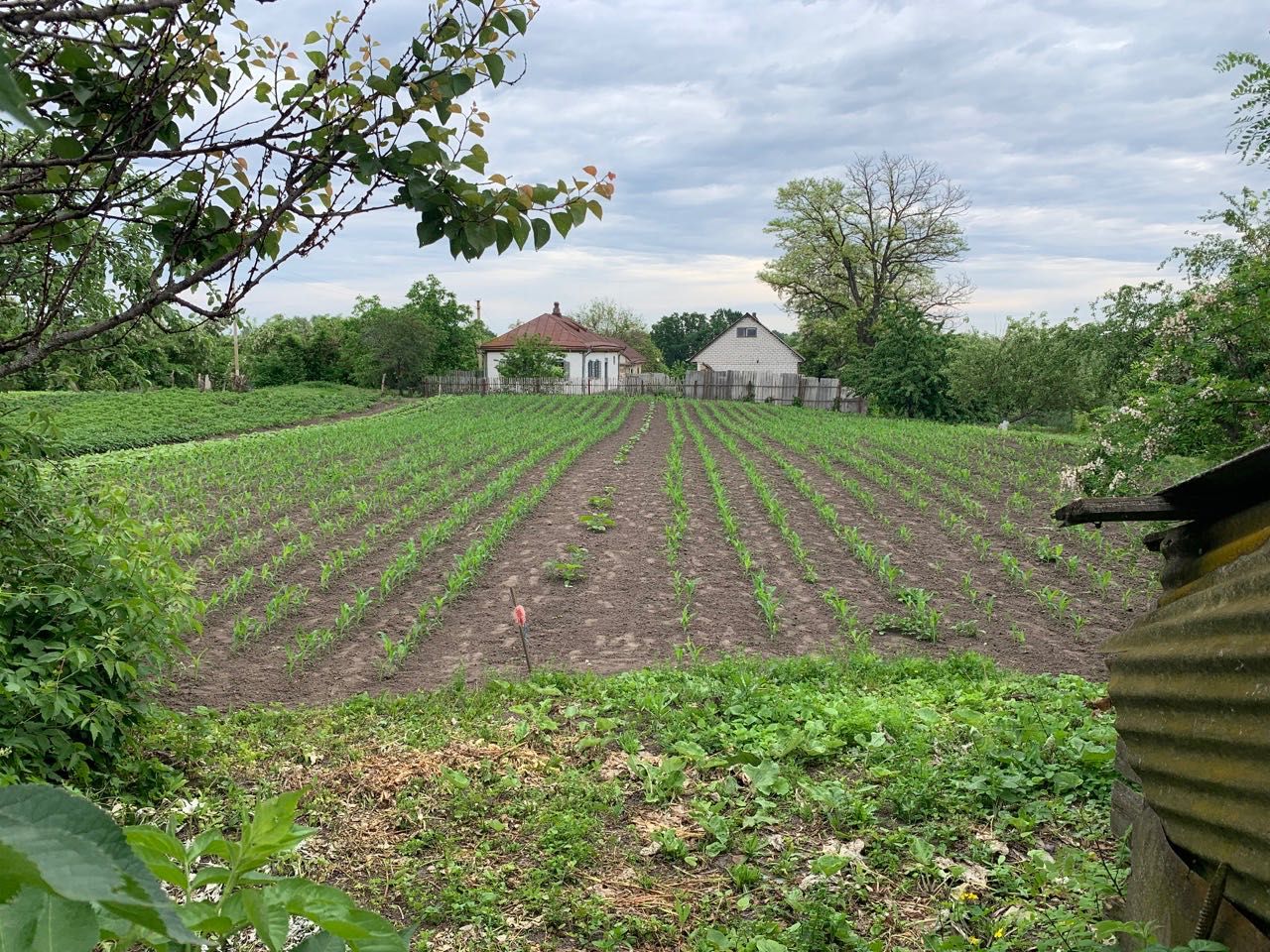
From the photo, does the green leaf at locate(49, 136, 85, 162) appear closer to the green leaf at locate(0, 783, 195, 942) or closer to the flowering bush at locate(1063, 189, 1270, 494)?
the green leaf at locate(0, 783, 195, 942)

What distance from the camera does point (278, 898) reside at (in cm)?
85

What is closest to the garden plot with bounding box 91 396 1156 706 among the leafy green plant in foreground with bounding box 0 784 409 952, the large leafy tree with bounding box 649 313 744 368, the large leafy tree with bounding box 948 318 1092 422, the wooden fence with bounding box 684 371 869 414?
the leafy green plant in foreground with bounding box 0 784 409 952

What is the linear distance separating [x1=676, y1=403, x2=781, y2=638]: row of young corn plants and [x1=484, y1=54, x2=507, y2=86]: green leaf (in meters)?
7.07

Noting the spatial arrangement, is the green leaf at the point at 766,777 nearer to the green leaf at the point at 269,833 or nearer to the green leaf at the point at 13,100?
the green leaf at the point at 269,833

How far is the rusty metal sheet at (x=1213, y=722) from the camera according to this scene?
1.70 metres

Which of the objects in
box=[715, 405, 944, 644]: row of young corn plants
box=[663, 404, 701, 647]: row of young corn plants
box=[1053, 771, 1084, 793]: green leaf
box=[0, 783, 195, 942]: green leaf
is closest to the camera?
box=[0, 783, 195, 942]: green leaf

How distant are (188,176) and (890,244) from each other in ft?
168

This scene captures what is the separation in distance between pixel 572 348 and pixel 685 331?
53.0 meters

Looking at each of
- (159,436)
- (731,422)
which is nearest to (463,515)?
(159,436)

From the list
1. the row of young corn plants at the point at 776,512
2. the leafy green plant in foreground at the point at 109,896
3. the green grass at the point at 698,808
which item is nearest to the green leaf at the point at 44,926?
the leafy green plant in foreground at the point at 109,896

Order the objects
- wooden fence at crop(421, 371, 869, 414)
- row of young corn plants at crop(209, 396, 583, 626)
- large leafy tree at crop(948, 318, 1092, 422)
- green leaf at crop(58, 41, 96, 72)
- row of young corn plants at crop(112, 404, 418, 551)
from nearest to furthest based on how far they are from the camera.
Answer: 1. green leaf at crop(58, 41, 96, 72)
2. row of young corn plants at crop(209, 396, 583, 626)
3. row of young corn plants at crop(112, 404, 418, 551)
4. large leafy tree at crop(948, 318, 1092, 422)
5. wooden fence at crop(421, 371, 869, 414)

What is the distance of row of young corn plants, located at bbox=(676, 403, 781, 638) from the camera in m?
8.86

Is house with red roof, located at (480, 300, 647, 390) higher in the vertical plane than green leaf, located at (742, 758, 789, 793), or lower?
higher

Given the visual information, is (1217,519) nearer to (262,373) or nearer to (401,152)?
(401,152)
